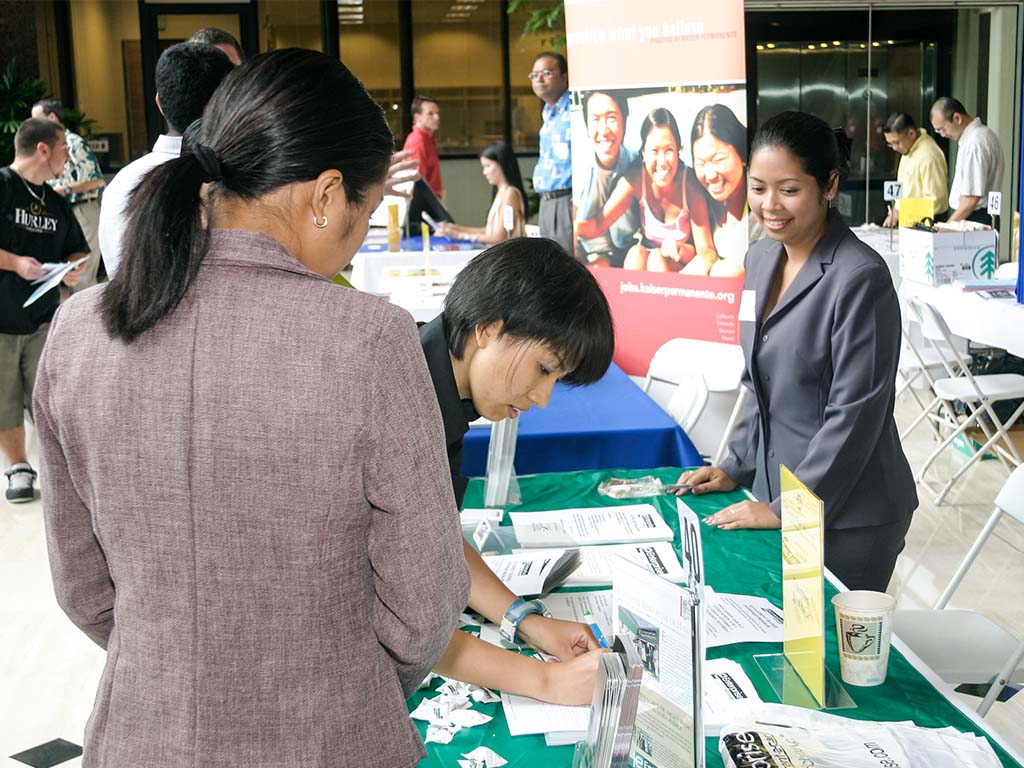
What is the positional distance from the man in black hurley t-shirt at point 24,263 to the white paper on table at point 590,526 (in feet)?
11.5

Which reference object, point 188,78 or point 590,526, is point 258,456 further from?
point 188,78

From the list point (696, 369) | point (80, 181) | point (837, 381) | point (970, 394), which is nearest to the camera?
point (837, 381)

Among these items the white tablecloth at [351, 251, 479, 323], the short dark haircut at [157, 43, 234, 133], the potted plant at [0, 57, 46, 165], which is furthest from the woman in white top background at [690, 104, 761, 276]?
the potted plant at [0, 57, 46, 165]

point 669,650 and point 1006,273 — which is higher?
point 1006,273

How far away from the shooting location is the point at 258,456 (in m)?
0.89

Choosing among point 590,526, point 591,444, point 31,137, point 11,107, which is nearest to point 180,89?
point 591,444

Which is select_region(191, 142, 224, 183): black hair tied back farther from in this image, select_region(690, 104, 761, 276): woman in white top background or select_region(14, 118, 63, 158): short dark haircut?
select_region(14, 118, 63, 158): short dark haircut

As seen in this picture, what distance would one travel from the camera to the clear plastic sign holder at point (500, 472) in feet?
8.07

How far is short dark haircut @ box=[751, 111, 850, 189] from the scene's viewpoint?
223 cm

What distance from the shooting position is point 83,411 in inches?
37.1

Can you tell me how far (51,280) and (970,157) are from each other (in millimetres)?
6491

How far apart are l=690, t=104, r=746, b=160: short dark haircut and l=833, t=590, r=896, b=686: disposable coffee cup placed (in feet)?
9.95

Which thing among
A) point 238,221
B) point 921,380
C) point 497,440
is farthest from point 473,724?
point 921,380

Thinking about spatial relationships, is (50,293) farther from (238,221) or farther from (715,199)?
(238,221)
